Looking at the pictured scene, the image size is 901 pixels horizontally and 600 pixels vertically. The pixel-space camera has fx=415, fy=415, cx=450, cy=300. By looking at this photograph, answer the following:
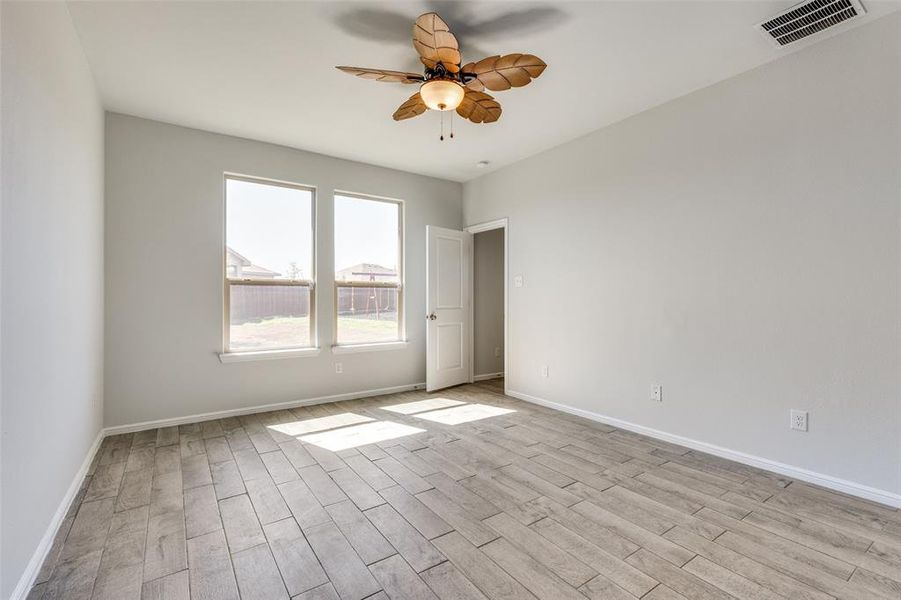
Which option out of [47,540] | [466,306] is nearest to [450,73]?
[47,540]

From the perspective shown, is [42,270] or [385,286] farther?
[385,286]

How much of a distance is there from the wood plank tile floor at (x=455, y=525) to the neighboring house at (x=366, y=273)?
2005 millimetres

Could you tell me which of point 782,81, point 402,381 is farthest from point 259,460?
point 782,81

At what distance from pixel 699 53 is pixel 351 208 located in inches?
142

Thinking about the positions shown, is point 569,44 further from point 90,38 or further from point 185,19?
point 90,38

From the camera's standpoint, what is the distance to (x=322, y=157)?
464 centimetres

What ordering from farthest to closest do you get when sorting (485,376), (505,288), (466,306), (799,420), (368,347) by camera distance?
(485,376)
(466,306)
(505,288)
(368,347)
(799,420)

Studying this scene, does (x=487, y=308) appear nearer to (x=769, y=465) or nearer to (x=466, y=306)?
(x=466, y=306)

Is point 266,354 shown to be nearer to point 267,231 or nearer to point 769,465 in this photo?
point 267,231

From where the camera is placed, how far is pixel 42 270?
1.97m

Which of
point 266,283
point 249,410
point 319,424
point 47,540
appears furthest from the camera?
point 266,283

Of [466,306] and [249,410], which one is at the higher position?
[466,306]

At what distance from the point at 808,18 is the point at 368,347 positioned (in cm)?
449

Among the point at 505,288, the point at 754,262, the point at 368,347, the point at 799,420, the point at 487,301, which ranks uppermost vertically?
the point at 754,262
